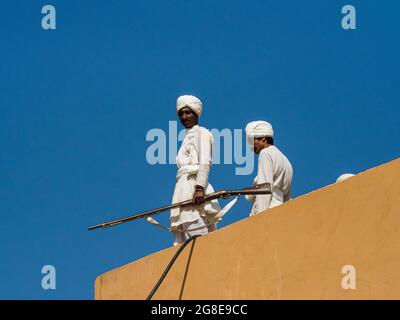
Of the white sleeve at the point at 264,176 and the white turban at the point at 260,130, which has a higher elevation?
the white turban at the point at 260,130

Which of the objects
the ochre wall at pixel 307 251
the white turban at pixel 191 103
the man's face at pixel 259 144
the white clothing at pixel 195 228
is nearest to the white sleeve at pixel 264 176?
the man's face at pixel 259 144

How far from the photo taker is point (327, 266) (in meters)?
9.43

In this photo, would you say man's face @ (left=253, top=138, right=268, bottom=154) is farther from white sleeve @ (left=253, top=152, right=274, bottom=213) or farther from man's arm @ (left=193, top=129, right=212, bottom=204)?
man's arm @ (left=193, top=129, right=212, bottom=204)

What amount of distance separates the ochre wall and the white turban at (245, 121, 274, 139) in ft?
4.05

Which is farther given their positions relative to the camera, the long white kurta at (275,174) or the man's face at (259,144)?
the man's face at (259,144)

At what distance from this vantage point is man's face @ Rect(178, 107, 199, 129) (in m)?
12.2

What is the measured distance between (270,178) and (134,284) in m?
1.77

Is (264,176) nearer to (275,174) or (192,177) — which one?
(275,174)

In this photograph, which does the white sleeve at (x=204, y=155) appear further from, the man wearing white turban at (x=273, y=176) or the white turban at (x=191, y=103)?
the man wearing white turban at (x=273, y=176)

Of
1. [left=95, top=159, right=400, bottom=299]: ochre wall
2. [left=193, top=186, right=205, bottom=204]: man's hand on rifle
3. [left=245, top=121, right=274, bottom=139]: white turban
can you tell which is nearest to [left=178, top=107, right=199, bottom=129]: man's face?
[left=245, top=121, right=274, bottom=139]: white turban

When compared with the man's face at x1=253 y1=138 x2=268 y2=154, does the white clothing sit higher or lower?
lower

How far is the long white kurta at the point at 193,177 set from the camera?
1179 cm
